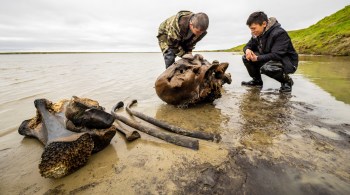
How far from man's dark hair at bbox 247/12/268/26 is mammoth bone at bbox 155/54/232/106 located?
144 cm

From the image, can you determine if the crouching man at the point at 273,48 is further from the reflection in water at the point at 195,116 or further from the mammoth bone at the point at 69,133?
the mammoth bone at the point at 69,133

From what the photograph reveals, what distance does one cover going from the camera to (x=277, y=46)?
436 cm

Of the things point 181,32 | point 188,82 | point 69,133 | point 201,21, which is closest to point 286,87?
point 201,21

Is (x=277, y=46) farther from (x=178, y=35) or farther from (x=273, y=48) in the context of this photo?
(x=178, y=35)

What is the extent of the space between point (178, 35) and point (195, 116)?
2.09 m

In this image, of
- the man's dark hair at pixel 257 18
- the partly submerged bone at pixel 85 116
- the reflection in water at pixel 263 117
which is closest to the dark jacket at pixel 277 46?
the man's dark hair at pixel 257 18

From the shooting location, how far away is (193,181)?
1.55m

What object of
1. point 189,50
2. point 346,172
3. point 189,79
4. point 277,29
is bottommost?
point 346,172

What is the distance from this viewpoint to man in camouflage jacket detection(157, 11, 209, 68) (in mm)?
3846

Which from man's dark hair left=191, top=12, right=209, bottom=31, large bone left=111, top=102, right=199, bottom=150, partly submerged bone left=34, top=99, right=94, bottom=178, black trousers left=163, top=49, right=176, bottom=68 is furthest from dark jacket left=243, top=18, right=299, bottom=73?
partly submerged bone left=34, top=99, right=94, bottom=178

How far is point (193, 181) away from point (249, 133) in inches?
43.7

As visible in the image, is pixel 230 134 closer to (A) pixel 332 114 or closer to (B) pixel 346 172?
(B) pixel 346 172

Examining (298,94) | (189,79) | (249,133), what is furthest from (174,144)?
(298,94)

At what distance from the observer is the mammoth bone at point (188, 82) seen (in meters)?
3.22
